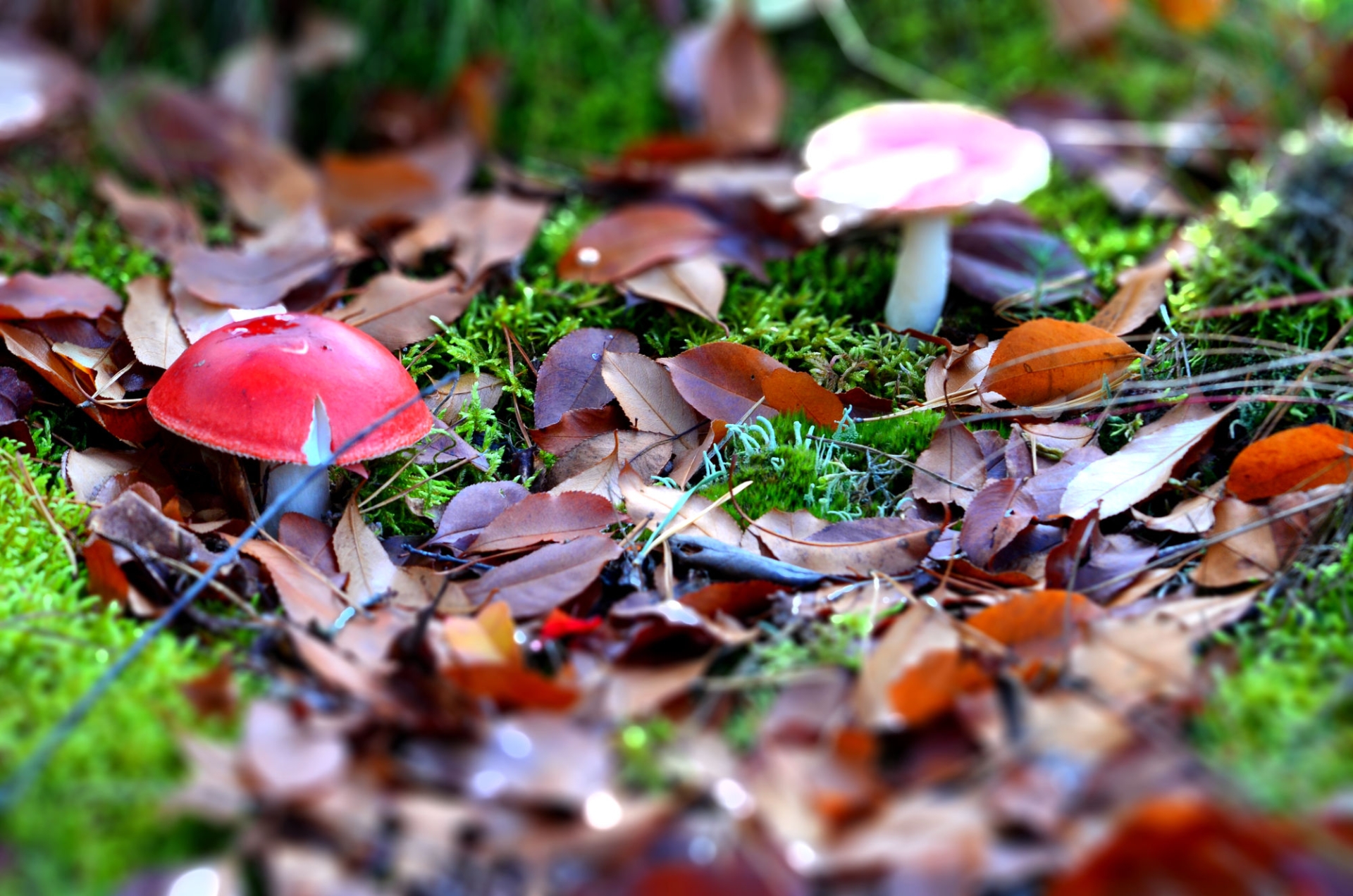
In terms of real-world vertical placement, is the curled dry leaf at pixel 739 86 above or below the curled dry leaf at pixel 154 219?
above

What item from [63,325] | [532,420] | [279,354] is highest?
[279,354]

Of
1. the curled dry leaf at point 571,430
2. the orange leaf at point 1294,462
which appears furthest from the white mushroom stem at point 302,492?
the orange leaf at point 1294,462

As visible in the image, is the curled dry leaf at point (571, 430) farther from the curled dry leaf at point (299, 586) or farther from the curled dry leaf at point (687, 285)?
the curled dry leaf at point (299, 586)

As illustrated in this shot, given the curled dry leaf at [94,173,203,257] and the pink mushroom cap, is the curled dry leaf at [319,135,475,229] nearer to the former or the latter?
the curled dry leaf at [94,173,203,257]

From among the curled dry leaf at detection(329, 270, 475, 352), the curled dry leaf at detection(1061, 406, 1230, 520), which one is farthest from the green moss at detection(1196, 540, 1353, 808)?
the curled dry leaf at detection(329, 270, 475, 352)

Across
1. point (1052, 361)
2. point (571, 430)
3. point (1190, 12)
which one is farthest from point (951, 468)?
point (1190, 12)

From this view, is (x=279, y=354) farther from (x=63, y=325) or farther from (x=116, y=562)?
(x=63, y=325)

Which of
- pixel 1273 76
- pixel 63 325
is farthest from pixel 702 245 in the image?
pixel 1273 76
